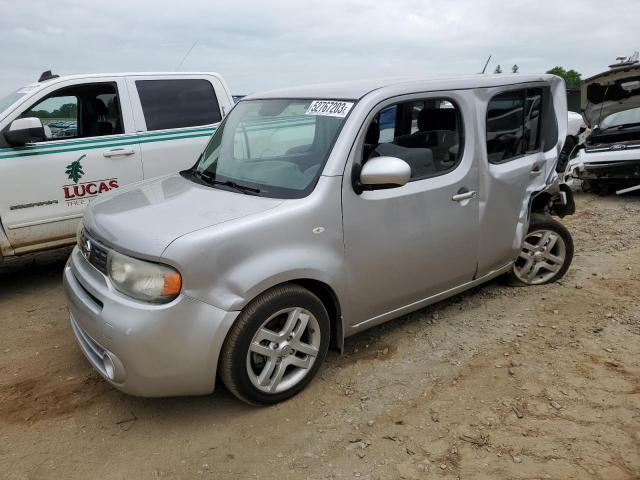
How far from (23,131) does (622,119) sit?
9.31m

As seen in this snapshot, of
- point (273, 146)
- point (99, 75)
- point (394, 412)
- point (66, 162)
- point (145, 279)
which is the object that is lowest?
point (394, 412)

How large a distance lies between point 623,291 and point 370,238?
9.06 ft

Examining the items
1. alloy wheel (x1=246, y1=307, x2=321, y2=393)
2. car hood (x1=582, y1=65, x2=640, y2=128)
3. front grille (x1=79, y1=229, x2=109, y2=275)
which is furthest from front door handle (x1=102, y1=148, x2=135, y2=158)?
car hood (x1=582, y1=65, x2=640, y2=128)

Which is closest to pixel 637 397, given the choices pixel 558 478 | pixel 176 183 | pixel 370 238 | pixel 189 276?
pixel 558 478

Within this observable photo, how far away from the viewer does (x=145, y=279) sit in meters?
2.62

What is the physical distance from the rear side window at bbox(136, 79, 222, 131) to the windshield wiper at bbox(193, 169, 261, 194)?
2.01 m

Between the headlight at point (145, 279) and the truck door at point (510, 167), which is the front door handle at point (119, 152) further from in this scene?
the truck door at point (510, 167)

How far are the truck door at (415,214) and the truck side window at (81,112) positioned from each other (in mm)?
3129

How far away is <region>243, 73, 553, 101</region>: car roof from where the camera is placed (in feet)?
11.0

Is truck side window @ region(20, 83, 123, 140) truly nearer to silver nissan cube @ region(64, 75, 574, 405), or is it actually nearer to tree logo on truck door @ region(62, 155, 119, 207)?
tree logo on truck door @ region(62, 155, 119, 207)

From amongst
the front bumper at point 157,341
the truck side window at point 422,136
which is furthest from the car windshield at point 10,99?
the truck side window at point 422,136

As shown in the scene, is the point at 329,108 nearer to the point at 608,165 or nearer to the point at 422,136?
the point at 422,136

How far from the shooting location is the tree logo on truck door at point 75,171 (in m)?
4.93

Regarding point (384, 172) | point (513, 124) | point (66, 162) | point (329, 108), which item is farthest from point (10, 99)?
point (513, 124)
